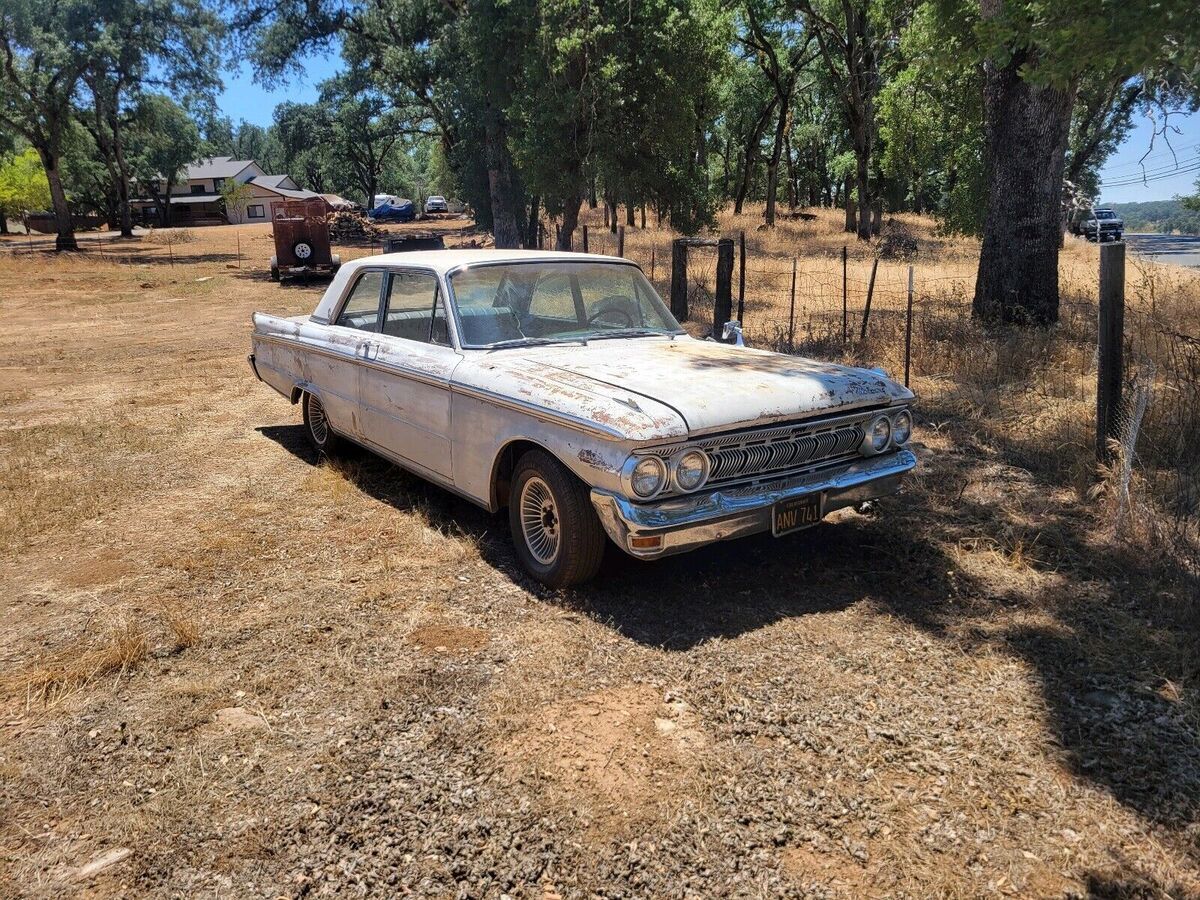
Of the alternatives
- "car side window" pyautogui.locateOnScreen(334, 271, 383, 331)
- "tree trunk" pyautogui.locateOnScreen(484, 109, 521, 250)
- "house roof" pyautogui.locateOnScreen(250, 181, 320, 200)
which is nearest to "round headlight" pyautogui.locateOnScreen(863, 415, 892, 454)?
"car side window" pyautogui.locateOnScreen(334, 271, 383, 331)

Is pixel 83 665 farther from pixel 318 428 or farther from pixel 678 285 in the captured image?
pixel 678 285

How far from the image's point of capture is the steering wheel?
215 inches

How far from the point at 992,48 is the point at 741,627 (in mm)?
5143

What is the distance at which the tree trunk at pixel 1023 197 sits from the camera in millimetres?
9594

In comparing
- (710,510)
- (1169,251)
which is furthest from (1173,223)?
(710,510)

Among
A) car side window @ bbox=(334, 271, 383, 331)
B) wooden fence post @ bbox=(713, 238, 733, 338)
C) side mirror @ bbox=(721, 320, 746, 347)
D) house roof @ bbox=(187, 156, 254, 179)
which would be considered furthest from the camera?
house roof @ bbox=(187, 156, 254, 179)

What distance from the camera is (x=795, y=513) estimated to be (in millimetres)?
4086

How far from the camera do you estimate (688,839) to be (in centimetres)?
265

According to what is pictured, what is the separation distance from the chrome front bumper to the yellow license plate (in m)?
0.02

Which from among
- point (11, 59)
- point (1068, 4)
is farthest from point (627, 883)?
point (11, 59)

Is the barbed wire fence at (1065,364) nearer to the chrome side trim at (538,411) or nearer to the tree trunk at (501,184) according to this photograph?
the chrome side trim at (538,411)

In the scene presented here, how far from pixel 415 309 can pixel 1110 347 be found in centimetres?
430

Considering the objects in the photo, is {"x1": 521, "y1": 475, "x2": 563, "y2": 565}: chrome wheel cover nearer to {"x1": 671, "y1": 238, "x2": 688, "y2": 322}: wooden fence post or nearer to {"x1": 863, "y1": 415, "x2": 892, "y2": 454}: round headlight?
{"x1": 863, "y1": 415, "x2": 892, "y2": 454}: round headlight

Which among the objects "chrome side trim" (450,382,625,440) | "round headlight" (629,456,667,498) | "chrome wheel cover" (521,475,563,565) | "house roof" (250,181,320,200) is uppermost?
"house roof" (250,181,320,200)
